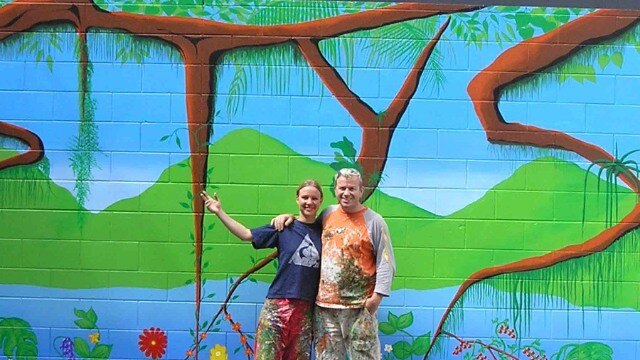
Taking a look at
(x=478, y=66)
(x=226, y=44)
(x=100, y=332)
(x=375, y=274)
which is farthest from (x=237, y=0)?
(x=100, y=332)

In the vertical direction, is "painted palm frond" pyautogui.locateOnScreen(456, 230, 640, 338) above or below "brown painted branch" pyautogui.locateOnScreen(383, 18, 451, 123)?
below

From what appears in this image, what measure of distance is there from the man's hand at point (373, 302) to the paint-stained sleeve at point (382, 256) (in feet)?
0.09

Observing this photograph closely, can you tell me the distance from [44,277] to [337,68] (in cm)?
236

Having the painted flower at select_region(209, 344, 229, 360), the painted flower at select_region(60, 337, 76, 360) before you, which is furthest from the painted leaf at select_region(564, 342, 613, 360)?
the painted flower at select_region(60, 337, 76, 360)

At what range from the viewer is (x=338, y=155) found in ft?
18.1

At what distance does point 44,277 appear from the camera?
558 cm

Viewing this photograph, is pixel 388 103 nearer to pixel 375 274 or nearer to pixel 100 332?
pixel 375 274

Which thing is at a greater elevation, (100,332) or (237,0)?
(237,0)

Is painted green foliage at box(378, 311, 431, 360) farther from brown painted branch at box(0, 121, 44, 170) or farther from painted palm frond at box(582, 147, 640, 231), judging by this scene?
brown painted branch at box(0, 121, 44, 170)

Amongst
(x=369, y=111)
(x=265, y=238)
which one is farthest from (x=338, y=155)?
(x=265, y=238)

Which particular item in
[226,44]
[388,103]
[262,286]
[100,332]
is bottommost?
[100,332]

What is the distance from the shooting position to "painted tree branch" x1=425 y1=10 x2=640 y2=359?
551cm

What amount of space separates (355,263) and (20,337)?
2.37 metres

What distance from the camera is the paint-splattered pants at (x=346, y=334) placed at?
4840 mm
